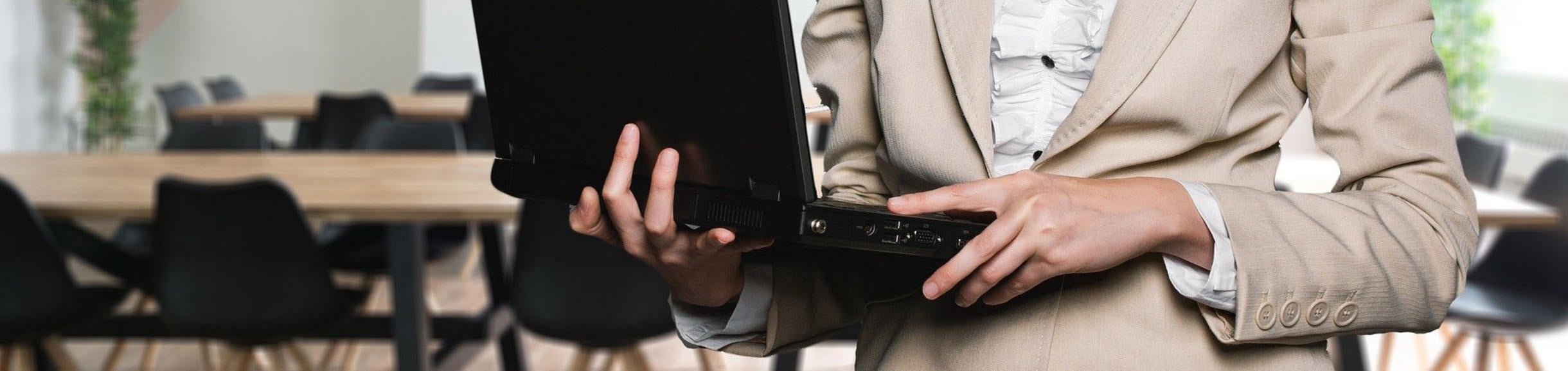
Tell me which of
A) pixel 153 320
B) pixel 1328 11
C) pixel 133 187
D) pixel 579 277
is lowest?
pixel 153 320

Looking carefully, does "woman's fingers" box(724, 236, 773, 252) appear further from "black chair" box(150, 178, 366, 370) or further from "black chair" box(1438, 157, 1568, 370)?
"black chair" box(1438, 157, 1568, 370)

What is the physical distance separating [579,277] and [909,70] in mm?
2022

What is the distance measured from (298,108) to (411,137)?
6.06 feet

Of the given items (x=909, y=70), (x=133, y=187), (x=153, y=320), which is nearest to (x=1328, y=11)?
(x=909, y=70)

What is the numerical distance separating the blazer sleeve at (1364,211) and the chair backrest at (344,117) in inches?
206

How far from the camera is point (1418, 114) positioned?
0.75 metres

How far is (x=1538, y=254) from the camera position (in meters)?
3.49

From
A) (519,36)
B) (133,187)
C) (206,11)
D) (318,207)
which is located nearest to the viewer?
(519,36)

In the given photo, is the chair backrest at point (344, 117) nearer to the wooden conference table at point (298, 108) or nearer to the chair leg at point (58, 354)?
the wooden conference table at point (298, 108)

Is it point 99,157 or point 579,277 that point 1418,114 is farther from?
point 99,157

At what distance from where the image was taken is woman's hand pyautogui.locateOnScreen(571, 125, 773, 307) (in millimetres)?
771

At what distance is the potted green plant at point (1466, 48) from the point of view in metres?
7.11

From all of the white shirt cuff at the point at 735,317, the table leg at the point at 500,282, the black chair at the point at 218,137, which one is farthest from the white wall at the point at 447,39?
the white shirt cuff at the point at 735,317

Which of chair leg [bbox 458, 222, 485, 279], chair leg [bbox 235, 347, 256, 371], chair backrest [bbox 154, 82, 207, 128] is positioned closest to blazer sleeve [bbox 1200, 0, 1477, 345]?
chair leg [bbox 235, 347, 256, 371]
